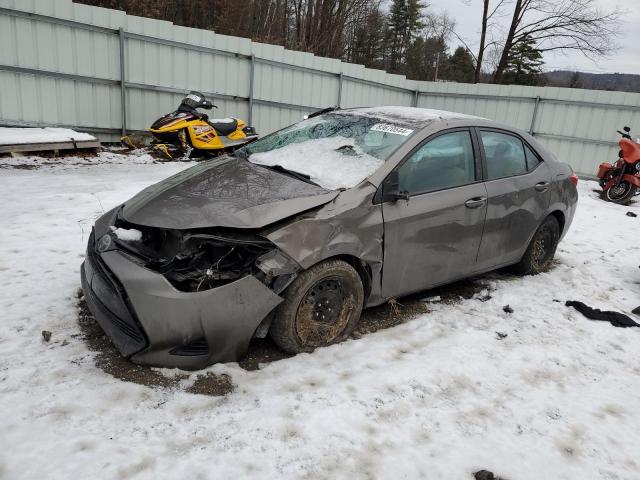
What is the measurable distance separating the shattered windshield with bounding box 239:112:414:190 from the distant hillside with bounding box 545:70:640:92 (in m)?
26.3

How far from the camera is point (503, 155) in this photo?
440 cm

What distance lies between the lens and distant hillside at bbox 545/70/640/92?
1134 inches

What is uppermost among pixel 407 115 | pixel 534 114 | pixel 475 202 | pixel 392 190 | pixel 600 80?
pixel 600 80

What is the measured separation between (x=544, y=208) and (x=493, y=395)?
2.42m

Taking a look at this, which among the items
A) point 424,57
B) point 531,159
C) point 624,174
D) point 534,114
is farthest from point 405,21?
point 531,159

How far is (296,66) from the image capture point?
38.4 feet

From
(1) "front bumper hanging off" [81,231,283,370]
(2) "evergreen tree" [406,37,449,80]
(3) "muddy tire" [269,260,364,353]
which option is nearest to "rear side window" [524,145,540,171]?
(3) "muddy tire" [269,260,364,353]

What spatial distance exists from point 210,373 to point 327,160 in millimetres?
1740

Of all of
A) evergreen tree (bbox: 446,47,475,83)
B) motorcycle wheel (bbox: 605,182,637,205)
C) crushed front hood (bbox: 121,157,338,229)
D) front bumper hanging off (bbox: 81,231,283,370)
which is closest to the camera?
front bumper hanging off (bbox: 81,231,283,370)

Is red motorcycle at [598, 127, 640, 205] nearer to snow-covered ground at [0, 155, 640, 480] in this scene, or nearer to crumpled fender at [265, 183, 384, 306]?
snow-covered ground at [0, 155, 640, 480]

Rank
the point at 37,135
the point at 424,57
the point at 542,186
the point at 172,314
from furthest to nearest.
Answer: the point at 424,57
the point at 37,135
the point at 542,186
the point at 172,314

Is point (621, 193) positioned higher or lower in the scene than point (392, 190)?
lower

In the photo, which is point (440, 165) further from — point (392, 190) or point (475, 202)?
point (392, 190)

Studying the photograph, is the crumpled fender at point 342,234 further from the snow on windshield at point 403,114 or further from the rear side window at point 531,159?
the rear side window at point 531,159
